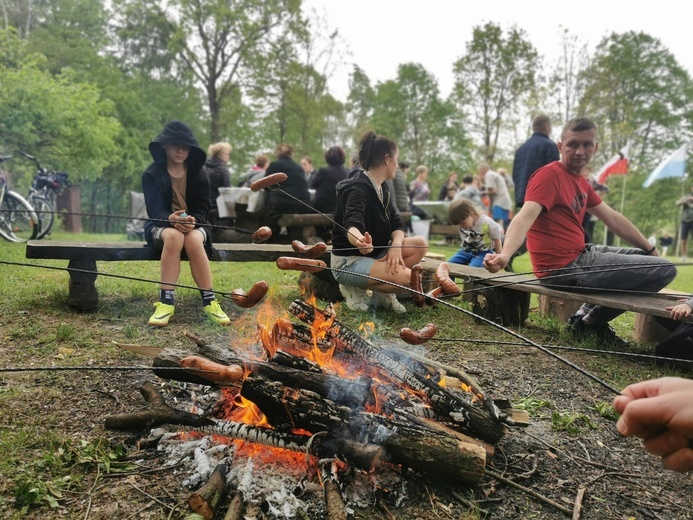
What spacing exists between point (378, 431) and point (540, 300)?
3980mm

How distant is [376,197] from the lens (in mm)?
4305

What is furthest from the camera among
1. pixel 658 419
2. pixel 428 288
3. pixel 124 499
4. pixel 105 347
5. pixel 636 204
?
pixel 636 204

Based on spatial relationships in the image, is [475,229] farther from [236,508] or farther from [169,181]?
[236,508]

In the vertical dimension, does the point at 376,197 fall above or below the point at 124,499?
above

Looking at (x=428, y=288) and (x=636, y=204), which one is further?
(x=636, y=204)

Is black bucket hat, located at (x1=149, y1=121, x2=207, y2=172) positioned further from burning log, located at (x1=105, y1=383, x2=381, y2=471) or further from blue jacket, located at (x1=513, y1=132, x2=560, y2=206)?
blue jacket, located at (x1=513, y1=132, x2=560, y2=206)

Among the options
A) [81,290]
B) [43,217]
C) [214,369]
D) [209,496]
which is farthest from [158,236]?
[43,217]

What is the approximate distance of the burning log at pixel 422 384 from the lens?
2260 mm

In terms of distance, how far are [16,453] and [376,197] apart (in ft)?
10.4

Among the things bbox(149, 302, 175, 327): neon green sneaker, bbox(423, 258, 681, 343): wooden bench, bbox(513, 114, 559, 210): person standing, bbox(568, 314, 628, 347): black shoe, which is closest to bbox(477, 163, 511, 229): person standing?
bbox(513, 114, 559, 210): person standing

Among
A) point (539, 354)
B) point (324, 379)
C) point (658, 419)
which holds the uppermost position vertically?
point (658, 419)

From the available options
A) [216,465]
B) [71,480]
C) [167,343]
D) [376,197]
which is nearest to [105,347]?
[167,343]

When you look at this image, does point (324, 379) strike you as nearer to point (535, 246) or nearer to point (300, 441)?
point (300, 441)

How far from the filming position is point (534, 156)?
671 cm
